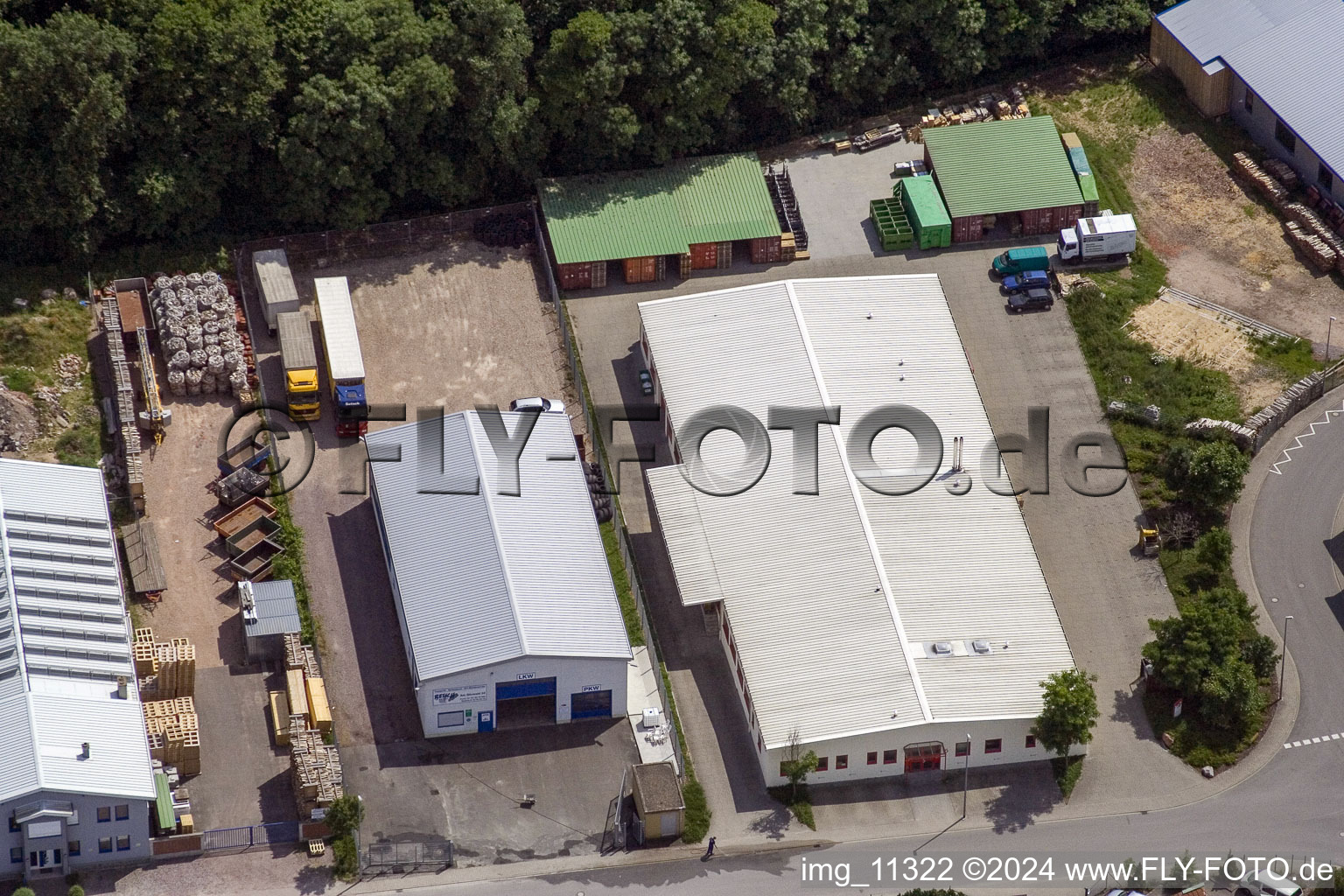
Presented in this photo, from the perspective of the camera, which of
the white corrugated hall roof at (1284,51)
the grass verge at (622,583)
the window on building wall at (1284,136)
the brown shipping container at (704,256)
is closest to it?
the grass verge at (622,583)

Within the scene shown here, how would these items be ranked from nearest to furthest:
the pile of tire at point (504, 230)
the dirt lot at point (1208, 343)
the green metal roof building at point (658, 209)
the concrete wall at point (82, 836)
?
the concrete wall at point (82, 836) → the dirt lot at point (1208, 343) → the green metal roof building at point (658, 209) → the pile of tire at point (504, 230)

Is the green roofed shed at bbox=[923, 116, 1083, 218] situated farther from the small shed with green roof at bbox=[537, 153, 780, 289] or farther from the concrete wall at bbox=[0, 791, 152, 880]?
the concrete wall at bbox=[0, 791, 152, 880]

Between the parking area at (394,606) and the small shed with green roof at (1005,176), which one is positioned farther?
the small shed with green roof at (1005,176)

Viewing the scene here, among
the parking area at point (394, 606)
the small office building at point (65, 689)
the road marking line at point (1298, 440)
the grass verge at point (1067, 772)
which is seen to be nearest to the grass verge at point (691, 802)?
→ the parking area at point (394, 606)

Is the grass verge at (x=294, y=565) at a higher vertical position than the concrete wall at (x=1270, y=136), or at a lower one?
lower

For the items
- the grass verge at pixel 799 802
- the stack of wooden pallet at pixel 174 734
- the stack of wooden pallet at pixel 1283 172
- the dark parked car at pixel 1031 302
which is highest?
the stack of wooden pallet at pixel 1283 172

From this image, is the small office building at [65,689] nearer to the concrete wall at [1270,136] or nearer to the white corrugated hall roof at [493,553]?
the white corrugated hall roof at [493,553]

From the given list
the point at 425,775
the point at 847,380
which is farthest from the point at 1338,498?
the point at 425,775

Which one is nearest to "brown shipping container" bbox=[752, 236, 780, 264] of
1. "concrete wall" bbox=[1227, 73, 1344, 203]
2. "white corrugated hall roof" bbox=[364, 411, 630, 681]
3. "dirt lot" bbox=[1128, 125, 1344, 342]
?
"white corrugated hall roof" bbox=[364, 411, 630, 681]
